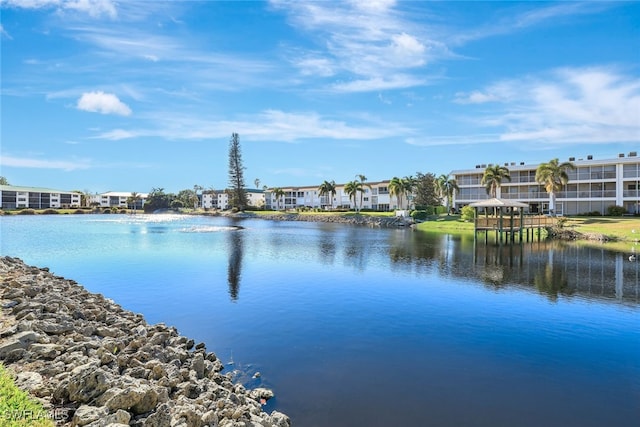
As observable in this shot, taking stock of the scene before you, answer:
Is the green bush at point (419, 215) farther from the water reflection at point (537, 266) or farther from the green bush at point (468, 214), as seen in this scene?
the water reflection at point (537, 266)

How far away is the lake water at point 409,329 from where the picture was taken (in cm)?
888

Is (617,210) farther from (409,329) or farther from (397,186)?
(409,329)

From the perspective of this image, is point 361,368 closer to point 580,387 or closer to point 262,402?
point 262,402

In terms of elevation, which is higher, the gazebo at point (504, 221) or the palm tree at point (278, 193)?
the palm tree at point (278, 193)

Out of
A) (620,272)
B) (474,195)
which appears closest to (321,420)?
(620,272)

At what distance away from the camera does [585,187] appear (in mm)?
65688

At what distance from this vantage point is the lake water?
8.88m

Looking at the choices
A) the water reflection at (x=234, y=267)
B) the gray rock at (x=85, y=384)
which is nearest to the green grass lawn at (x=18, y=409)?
the gray rock at (x=85, y=384)

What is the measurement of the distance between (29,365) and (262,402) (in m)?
4.54

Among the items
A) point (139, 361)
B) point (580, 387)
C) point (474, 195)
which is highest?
point (474, 195)

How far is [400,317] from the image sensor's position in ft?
51.0

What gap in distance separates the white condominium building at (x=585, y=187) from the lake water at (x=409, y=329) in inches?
1501

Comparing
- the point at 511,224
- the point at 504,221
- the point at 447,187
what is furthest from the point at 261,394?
the point at 447,187

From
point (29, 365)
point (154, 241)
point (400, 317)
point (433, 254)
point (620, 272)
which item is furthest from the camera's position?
point (154, 241)
